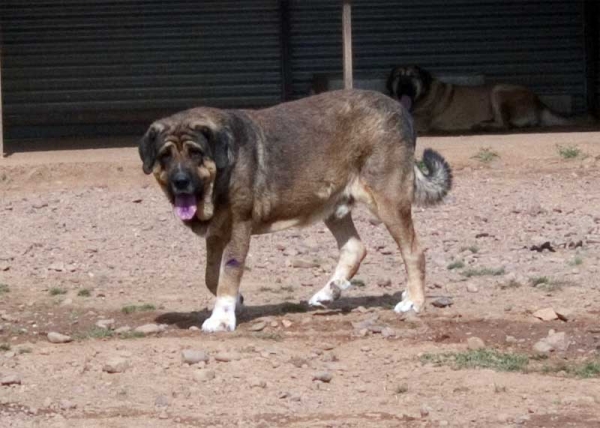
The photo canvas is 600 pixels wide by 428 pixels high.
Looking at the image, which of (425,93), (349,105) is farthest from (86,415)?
(425,93)

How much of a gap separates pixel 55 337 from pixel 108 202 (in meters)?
5.73

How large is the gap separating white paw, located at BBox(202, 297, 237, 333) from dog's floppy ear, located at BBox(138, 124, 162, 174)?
0.94m

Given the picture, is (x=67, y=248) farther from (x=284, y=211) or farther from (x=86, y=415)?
(x=86, y=415)

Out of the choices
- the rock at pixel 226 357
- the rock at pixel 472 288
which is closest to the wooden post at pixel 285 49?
the rock at pixel 472 288

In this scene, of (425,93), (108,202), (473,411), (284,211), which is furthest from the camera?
(425,93)

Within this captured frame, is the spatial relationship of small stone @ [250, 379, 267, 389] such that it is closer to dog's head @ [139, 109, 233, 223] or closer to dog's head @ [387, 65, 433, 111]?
dog's head @ [139, 109, 233, 223]

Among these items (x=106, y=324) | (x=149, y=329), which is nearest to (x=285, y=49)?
(x=106, y=324)

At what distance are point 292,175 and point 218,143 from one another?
77cm

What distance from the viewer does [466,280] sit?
11195 millimetres

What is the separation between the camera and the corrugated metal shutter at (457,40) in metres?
21.6

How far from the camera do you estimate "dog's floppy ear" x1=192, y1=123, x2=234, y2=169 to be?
8.98m

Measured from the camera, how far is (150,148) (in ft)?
29.7

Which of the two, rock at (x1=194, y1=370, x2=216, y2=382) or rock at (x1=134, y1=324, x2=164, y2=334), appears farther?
rock at (x1=134, y1=324, x2=164, y2=334)

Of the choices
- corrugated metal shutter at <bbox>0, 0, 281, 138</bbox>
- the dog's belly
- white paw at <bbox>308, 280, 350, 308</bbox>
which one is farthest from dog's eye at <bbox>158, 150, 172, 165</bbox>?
corrugated metal shutter at <bbox>0, 0, 281, 138</bbox>
